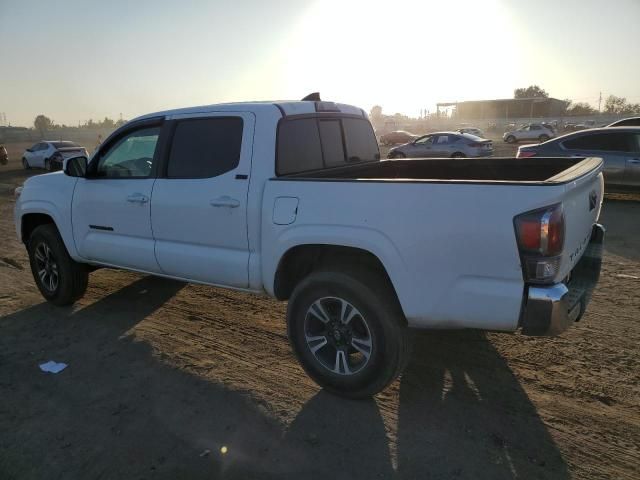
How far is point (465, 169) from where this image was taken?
4.55 meters

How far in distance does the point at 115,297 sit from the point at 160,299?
579 mm

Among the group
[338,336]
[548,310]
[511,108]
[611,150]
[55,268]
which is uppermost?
[511,108]

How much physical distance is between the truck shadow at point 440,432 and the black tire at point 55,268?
10.5 ft

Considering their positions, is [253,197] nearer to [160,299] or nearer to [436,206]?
[436,206]

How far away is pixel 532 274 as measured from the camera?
248cm

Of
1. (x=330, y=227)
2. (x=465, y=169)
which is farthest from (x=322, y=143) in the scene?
(x=465, y=169)

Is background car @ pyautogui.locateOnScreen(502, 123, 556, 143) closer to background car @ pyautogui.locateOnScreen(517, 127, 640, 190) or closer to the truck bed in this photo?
background car @ pyautogui.locateOnScreen(517, 127, 640, 190)

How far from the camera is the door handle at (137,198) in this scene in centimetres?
412

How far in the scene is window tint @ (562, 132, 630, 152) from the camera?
394 inches

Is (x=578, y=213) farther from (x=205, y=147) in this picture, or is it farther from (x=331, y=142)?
(x=205, y=147)

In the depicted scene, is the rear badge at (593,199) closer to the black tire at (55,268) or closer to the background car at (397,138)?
the black tire at (55,268)

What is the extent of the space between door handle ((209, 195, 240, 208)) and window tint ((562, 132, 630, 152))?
9392 millimetres

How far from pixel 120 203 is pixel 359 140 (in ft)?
7.73

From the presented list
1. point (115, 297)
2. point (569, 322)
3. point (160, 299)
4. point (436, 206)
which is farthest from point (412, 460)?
point (115, 297)
